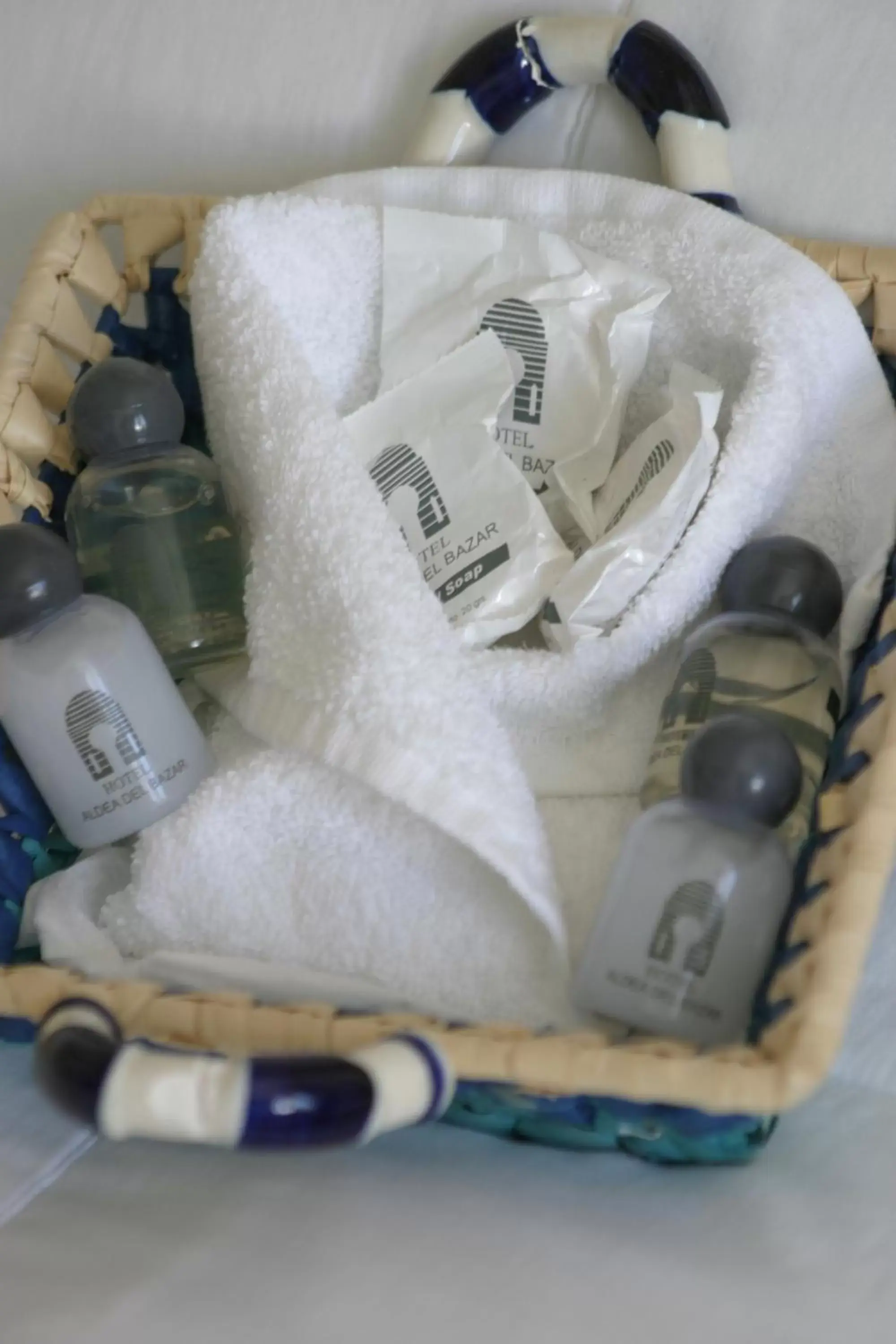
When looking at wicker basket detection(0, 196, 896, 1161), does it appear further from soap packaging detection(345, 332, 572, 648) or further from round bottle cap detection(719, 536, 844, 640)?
soap packaging detection(345, 332, 572, 648)

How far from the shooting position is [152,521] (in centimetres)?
55

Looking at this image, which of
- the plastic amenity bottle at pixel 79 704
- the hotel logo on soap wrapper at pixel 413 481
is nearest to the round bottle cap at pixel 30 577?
the plastic amenity bottle at pixel 79 704

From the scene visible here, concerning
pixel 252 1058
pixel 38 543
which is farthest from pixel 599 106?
pixel 252 1058

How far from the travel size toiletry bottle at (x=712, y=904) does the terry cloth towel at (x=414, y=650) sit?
3 cm

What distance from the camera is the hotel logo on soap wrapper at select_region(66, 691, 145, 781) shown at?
48cm

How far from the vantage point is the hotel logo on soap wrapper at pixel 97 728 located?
1.57ft

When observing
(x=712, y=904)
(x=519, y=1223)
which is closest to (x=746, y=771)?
(x=712, y=904)

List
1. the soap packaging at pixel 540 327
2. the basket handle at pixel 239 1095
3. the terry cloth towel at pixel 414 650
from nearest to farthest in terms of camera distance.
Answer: the basket handle at pixel 239 1095 < the terry cloth towel at pixel 414 650 < the soap packaging at pixel 540 327

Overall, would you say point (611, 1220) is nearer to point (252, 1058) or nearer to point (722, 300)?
point (252, 1058)

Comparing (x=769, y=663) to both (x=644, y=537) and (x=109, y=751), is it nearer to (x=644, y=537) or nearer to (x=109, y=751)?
(x=644, y=537)

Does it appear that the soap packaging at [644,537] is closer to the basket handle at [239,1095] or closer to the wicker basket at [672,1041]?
the wicker basket at [672,1041]

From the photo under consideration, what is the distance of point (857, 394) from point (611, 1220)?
34cm

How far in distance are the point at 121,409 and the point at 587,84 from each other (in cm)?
28

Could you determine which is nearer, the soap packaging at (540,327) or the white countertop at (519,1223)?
the white countertop at (519,1223)
